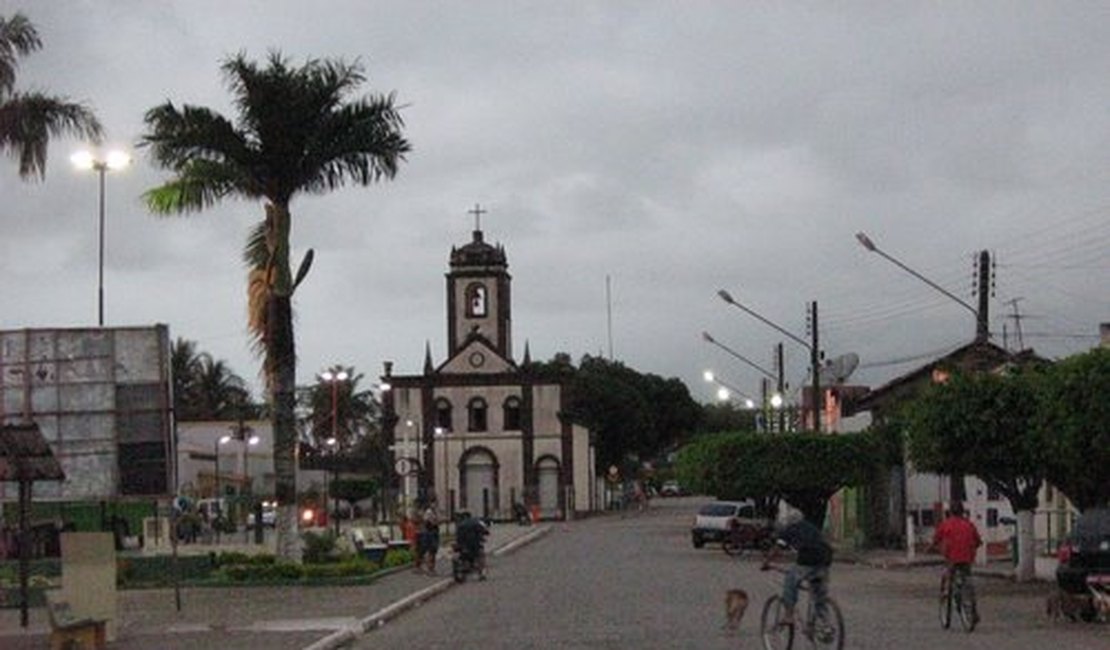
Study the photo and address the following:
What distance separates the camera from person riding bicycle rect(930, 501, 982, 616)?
23156mm

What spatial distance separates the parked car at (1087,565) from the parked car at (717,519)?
30.5m

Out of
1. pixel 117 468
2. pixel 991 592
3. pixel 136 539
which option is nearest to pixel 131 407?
pixel 117 468

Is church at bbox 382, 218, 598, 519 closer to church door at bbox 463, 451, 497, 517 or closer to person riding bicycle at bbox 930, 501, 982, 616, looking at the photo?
church door at bbox 463, 451, 497, 517

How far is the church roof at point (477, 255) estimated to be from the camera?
11356 cm

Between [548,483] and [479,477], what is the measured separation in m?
4.08

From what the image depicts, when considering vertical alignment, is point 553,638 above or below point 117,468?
below

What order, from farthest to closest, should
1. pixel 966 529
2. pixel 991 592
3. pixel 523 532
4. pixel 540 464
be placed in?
pixel 540 464, pixel 523 532, pixel 991 592, pixel 966 529

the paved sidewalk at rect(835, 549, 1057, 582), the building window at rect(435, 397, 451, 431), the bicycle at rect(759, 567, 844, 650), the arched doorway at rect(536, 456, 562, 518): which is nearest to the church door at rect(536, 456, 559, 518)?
the arched doorway at rect(536, 456, 562, 518)

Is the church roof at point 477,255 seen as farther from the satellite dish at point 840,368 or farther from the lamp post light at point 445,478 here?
the satellite dish at point 840,368

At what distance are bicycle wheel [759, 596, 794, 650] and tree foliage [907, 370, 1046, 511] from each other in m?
15.2

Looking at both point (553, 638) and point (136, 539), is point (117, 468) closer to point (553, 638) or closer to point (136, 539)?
point (553, 638)

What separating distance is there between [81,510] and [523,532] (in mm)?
26183

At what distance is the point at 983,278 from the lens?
140 feet

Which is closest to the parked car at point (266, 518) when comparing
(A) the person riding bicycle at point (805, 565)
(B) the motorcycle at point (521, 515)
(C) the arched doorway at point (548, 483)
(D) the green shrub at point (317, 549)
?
(B) the motorcycle at point (521, 515)
